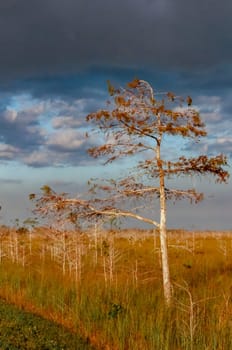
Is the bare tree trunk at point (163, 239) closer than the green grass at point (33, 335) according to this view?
No

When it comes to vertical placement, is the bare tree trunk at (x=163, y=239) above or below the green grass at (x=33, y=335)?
above

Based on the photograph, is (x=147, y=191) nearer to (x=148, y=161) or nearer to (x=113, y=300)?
(x=148, y=161)

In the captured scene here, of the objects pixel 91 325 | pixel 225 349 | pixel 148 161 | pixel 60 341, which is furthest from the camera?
pixel 148 161

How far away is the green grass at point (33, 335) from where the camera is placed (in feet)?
36.6

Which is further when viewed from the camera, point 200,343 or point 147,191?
point 147,191

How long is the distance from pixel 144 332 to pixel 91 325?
7.25ft

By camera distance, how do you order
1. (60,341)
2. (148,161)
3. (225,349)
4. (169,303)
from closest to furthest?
1. (225,349)
2. (60,341)
3. (169,303)
4. (148,161)

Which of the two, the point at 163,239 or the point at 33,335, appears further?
the point at 163,239

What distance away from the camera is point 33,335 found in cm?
1206

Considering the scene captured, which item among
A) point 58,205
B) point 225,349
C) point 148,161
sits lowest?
point 225,349

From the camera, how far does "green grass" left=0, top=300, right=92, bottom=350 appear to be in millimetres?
11164

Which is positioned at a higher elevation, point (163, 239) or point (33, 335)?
point (163, 239)

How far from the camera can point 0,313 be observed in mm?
14883

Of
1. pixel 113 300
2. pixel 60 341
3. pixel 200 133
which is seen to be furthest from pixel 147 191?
pixel 60 341
